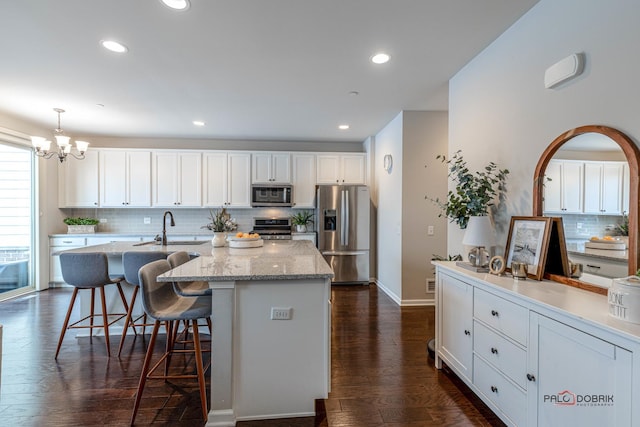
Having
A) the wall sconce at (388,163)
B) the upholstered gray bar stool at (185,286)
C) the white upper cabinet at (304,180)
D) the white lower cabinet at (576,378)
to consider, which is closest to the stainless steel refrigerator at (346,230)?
the white upper cabinet at (304,180)

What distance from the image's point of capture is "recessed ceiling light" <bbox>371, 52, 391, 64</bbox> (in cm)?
252

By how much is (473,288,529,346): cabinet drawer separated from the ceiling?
1895mm

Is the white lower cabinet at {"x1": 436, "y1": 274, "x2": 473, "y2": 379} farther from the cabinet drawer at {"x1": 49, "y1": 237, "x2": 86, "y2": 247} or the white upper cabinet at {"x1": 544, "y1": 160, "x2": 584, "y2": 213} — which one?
the cabinet drawer at {"x1": 49, "y1": 237, "x2": 86, "y2": 247}

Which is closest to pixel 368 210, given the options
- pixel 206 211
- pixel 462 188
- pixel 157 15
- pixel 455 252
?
pixel 455 252

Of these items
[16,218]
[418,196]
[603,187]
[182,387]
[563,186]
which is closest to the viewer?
[603,187]

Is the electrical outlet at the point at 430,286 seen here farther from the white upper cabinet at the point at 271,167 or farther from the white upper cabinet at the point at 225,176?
the white upper cabinet at the point at 225,176

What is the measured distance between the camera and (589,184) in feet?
5.47

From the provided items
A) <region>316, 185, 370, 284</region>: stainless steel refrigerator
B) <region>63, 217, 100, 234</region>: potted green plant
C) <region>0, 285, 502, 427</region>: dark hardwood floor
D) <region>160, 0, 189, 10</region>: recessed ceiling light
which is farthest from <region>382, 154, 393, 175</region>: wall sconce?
<region>63, 217, 100, 234</region>: potted green plant

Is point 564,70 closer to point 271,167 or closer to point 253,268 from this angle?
point 253,268

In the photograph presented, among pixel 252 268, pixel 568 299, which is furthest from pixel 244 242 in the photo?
pixel 568 299

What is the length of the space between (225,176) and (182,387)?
148 inches

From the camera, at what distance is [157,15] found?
2.01 m

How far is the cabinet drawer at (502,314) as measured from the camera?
5.14 ft

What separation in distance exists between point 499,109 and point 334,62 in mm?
1430
